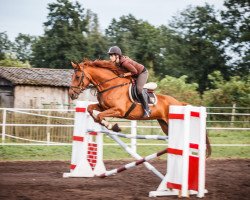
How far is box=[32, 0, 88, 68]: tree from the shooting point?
48469 millimetres

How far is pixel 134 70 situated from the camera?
7.75m

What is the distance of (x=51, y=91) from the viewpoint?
29.5 metres

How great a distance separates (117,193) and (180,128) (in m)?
1.31

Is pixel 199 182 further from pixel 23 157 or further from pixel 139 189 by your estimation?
pixel 23 157

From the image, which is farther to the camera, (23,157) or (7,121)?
(7,121)

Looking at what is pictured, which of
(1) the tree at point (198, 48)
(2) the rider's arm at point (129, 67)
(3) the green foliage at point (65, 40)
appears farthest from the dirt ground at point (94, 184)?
(3) the green foliage at point (65, 40)

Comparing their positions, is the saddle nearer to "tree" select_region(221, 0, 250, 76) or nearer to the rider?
the rider

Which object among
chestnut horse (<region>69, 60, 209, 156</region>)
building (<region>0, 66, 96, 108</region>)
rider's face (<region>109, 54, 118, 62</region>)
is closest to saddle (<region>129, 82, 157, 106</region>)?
chestnut horse (<region>69, 60, 209, 156</region>)

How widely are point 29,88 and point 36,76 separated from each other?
1819 millimetres

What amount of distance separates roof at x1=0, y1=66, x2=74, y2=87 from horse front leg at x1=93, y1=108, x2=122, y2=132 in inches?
836

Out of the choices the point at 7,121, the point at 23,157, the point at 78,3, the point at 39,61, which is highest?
the point at 78,3

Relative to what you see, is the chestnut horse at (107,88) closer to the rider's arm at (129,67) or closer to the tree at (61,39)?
the rider's arm at (129,67)

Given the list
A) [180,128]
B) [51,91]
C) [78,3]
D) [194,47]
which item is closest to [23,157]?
[180,128]

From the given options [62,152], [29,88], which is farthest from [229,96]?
[62,152]
